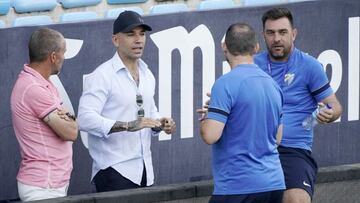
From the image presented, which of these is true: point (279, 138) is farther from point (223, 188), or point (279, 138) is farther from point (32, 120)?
point (32, 120)

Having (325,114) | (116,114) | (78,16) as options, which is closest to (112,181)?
(116,114)

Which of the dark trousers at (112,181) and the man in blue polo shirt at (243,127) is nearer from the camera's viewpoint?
the man in blue polo shirt at (243,127)

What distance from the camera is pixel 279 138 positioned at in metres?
9.61

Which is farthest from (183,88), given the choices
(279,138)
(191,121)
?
(279,138)

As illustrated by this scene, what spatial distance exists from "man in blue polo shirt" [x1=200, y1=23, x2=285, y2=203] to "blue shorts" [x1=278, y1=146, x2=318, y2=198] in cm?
88

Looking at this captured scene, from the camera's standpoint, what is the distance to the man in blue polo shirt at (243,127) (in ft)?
29.8

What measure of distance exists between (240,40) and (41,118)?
4.95 feet

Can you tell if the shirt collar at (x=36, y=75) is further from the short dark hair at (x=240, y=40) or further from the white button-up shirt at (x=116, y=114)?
the short dark hair at (x=240, y=40)

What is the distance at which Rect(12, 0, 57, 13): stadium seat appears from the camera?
1053 cm

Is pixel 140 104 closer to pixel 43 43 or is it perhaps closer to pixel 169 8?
pixel 43 43

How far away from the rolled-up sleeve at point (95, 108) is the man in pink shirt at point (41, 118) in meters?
0.19

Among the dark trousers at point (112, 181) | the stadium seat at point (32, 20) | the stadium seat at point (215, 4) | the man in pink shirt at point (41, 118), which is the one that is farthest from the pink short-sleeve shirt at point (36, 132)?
the stadium seat at point (215, 4)

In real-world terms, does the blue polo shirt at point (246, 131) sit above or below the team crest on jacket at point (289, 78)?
below

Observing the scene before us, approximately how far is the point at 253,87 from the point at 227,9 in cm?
240
